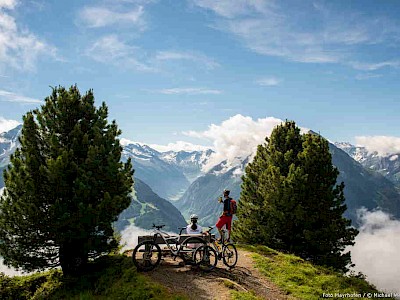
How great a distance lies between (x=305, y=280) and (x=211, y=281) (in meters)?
5.71

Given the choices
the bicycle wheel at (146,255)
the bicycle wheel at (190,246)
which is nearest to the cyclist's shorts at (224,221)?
the bicycle wheel at (190,246)

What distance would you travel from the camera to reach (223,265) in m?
18.7

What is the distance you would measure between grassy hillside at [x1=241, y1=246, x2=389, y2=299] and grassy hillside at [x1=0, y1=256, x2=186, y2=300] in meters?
6.66

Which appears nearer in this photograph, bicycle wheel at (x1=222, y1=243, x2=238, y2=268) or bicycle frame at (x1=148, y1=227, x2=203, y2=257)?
bicycle frame at (x1=148, y1=227, x2=203, y2=257)

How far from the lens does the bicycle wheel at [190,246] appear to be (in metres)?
17.0

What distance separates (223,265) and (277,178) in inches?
518

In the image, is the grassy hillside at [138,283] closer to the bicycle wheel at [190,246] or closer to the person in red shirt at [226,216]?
the bicycle wheel at [190,246]

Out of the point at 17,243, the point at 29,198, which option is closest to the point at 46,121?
the point at 29,198

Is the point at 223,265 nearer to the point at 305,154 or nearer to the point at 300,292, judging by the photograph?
the point at 300,292

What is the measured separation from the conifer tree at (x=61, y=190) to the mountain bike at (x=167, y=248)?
3.14 m

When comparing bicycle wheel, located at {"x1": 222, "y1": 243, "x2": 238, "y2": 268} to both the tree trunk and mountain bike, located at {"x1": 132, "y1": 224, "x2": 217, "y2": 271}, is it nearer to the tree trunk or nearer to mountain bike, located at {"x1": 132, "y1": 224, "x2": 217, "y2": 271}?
mountain bike, located at {"x1": 132, "y1": 224, "x2": 217, "y2": 271}

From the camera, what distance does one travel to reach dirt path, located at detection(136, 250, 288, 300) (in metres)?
14.1

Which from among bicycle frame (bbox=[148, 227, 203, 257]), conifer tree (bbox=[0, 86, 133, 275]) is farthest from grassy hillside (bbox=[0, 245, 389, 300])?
bicycle frame (bbox=[148, 227, 203, 257])

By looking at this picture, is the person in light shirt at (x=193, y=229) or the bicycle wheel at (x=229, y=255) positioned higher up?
the person in light shirt at (x=193, y=229)
